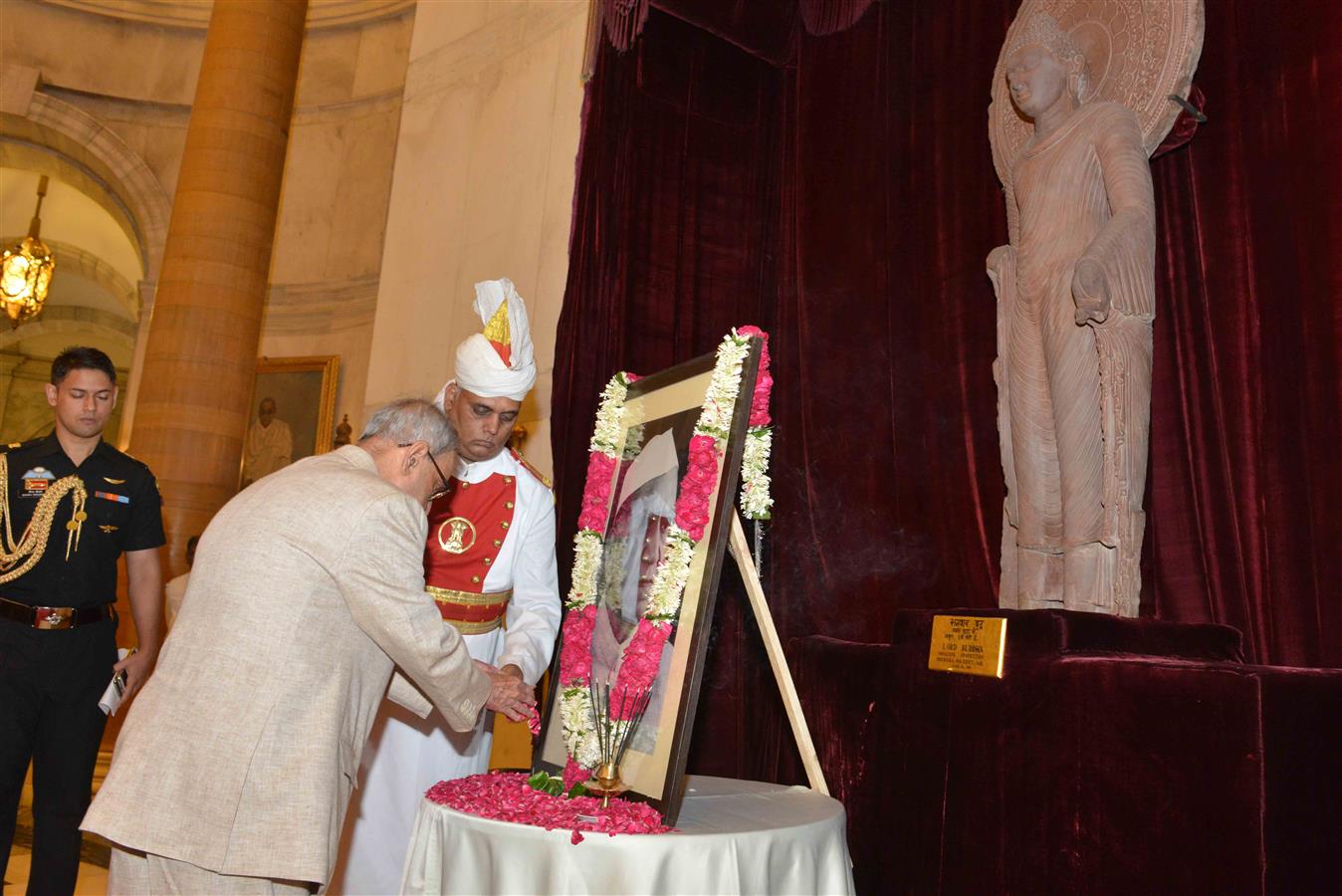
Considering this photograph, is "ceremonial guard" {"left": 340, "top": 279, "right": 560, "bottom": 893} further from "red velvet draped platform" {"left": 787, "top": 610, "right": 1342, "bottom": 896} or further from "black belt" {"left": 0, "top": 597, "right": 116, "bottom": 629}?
"black belt" {"left": 0, "top": 597, "right": 116, "bottom": 629}

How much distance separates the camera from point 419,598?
245 cm

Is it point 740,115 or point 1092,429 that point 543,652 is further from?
point 740,115

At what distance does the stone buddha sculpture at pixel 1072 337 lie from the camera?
12.4ft

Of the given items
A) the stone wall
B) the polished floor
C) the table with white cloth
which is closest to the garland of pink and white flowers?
the table with white cloth

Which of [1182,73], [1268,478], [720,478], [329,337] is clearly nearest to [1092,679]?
[720,478]

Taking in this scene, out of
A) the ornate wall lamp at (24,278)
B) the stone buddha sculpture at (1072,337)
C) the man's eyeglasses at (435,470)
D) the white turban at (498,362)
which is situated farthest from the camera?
the ornate wall lamp at (24,278)

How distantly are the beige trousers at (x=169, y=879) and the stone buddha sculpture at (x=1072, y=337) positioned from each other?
A: 269cm

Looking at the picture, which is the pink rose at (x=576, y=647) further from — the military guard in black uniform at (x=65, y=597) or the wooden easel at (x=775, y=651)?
the military guard in black uniform at (x=65, y=597)

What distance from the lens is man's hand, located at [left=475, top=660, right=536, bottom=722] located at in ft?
9.68

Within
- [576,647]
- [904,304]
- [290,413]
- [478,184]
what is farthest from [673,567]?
[290,413]

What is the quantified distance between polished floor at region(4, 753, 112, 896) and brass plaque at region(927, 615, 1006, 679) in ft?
13.9

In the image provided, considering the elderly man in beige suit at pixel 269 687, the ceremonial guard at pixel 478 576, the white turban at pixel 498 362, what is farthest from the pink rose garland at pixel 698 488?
the white turban at pixel 498 362

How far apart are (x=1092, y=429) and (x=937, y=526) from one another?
4.63 feet

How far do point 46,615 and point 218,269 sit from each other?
5.36m
